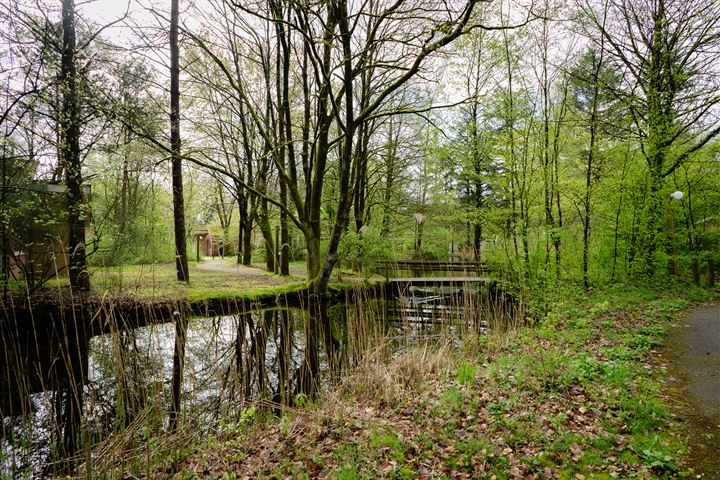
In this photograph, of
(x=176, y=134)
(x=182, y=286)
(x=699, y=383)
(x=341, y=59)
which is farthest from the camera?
(x=176, y=134)

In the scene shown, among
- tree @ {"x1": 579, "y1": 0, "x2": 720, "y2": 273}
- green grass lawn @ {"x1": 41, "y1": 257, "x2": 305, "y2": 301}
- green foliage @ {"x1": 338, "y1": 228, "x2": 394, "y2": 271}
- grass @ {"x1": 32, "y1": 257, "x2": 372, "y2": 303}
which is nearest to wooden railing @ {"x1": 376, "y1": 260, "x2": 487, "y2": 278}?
green foliage @ {"x1": 338, "y1": 228, "x2": 394, "y2": 271}

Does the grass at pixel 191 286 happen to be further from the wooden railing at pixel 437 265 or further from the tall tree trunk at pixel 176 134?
the wooden railing at pixel 437 265

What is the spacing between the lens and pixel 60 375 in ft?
16.0

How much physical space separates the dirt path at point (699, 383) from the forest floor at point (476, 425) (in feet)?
0.27

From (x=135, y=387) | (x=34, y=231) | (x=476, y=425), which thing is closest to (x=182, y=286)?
(x=34, y=231)

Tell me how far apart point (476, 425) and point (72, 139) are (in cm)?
870

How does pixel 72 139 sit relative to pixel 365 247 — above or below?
above

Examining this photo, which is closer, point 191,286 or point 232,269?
point 191,286

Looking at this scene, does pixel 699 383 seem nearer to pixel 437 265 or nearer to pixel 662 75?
pixel 662 75

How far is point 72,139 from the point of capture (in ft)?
23.0

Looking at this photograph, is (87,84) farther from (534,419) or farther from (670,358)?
(670,358)

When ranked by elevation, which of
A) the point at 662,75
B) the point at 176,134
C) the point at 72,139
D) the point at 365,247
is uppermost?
the point at 662,75

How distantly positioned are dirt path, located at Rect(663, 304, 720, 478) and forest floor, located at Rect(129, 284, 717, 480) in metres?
0.08

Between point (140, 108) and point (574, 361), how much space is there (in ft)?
33.4
